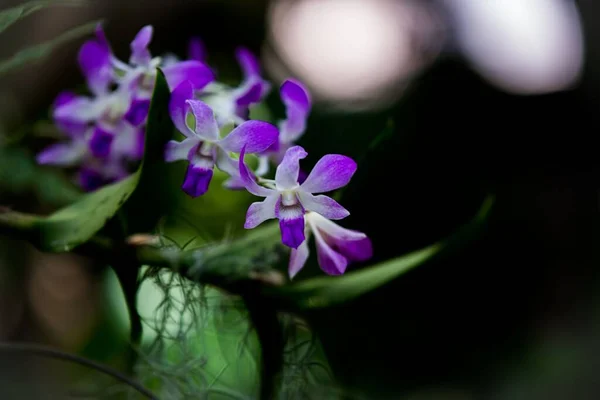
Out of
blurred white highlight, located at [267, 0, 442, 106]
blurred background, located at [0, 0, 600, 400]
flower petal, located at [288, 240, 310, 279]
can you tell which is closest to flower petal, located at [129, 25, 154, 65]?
flower petal, located at [288, 240, 310, 279]

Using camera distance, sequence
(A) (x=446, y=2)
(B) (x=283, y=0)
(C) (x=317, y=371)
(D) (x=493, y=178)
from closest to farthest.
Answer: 1. (C) (x=317, y=371)
2. (D) (x=493, y=178)
3. (A) (x=446, y=2)
4. (B) (x=283, y=0)

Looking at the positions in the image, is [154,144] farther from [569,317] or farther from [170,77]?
[569,317]

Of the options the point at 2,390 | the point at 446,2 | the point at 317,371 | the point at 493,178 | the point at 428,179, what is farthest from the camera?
the point at 446,2

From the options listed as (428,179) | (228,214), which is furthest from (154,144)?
(428,179)

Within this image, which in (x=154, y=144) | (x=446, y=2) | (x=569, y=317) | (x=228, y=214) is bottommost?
(x=569, y=317)

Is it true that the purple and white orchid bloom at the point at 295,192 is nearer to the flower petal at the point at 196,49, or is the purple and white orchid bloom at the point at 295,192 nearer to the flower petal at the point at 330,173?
the flower petal at the point at 330,173
